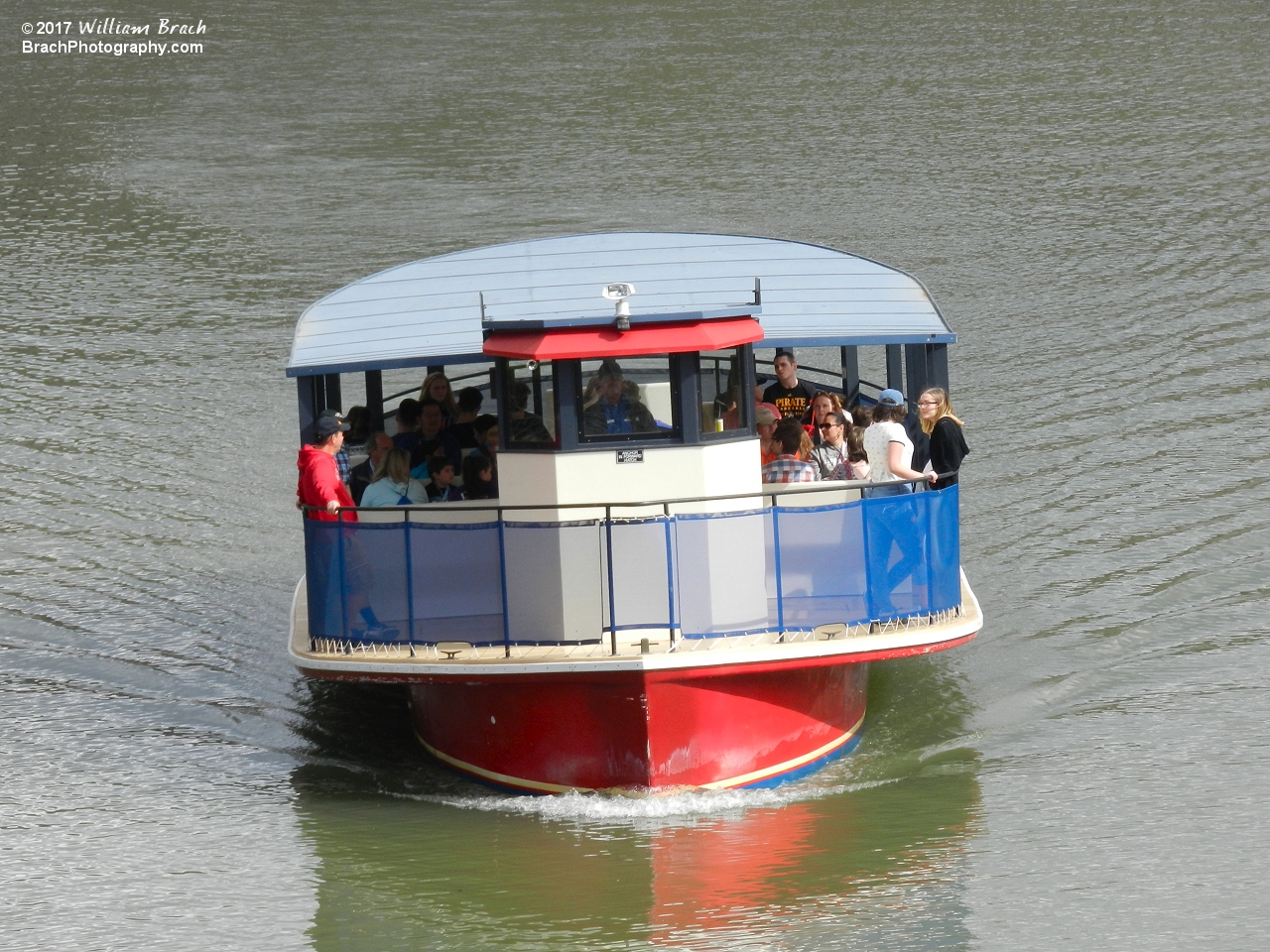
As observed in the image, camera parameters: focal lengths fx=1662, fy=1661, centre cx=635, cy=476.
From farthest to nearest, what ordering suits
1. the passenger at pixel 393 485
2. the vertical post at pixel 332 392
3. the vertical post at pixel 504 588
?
the vertical post at pixel 332 392
the passenger at pixel 393 485
the vertical post at pixel 504 588

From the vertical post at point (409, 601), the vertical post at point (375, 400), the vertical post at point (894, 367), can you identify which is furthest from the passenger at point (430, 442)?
the vertical post at point (894, 367)

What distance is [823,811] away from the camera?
12039 mm

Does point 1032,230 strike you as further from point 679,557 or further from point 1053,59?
point 679,557

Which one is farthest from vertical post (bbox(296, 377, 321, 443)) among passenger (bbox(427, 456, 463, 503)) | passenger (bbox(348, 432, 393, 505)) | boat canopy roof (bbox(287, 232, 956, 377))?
passenger (bbox(427, 456, 463, 503))

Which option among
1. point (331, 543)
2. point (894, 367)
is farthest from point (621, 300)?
point (894, 367)

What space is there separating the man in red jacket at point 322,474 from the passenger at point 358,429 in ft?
9.61

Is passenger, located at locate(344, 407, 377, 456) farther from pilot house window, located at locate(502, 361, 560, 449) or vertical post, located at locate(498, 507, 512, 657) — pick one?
vertical post, located at locate(498, 507, 512, 657)

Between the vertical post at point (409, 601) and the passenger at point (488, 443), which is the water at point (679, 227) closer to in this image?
the vertical post at point (409, 601)

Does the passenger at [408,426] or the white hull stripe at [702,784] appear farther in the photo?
the passenger at [408,426]

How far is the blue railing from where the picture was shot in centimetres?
1136

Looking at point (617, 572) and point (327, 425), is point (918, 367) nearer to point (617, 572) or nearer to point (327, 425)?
point (617, 572)

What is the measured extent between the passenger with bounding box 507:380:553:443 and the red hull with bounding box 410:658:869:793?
1.74 metres

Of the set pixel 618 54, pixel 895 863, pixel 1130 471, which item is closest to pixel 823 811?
pixel 895 863

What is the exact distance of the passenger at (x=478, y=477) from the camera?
43.3ft
